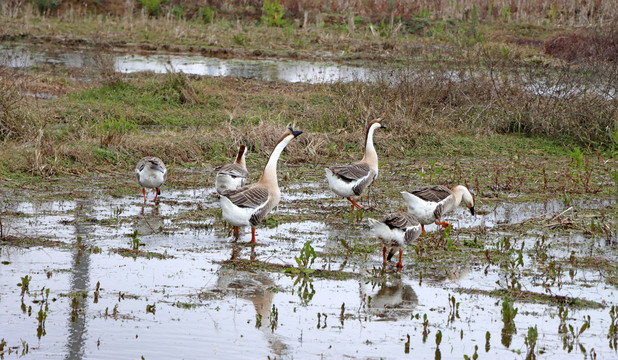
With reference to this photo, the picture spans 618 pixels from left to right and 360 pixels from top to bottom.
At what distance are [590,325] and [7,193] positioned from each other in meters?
8.64

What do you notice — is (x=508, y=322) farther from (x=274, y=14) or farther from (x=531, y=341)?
(x=274, y=14)

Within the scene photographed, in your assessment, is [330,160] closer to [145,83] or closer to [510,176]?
[510,176]

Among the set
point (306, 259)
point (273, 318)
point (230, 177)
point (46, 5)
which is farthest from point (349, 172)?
point (46, 5)

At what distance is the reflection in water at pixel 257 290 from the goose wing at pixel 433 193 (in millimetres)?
2588

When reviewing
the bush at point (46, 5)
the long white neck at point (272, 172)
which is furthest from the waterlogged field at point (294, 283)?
the bush at point (46, 5)

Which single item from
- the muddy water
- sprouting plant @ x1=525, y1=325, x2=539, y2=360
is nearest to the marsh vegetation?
sprouting plant @ x1=525, y1=325, x2=539, y2=360

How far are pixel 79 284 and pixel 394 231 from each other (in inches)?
134

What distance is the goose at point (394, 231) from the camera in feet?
27.7

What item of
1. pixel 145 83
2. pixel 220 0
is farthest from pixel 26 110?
pixel 220 0

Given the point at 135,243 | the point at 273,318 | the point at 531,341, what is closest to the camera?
the point at 531,341

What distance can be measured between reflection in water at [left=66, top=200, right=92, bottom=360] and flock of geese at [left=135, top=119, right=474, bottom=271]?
146 centimetres

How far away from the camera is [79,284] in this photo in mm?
7855

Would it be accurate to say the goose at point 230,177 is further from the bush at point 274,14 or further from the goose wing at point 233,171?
the bush at point 274,14

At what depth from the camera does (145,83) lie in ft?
66.5
